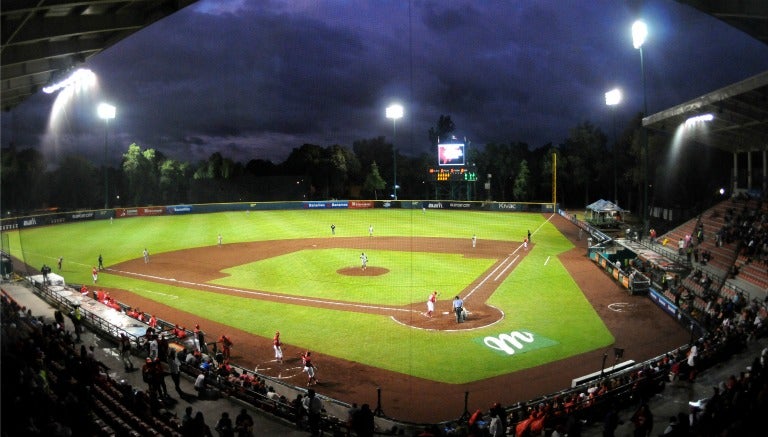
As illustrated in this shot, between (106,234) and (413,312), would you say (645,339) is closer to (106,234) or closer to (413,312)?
(413,312)

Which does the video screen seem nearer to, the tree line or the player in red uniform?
the tree line

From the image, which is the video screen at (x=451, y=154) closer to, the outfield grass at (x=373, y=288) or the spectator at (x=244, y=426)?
the outfield grass at (x=373, y=288)

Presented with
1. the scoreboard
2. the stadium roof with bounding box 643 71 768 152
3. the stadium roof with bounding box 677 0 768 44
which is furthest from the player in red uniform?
the scoreboard

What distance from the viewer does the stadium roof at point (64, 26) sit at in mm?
11734

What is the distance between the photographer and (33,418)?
8.18 m

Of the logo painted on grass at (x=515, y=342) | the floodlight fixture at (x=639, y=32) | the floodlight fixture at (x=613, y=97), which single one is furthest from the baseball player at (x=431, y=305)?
the floodlight fixture at (x=613, y=97)

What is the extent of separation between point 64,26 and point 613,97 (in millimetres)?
50249

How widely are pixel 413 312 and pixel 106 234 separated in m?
43.3

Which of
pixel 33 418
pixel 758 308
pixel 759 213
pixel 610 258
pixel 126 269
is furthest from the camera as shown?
pixel 126 269

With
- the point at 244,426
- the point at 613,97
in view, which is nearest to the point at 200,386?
the point at 244,426

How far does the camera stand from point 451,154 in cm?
6581

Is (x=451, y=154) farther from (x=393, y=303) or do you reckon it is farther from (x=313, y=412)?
(x=313, y=412)

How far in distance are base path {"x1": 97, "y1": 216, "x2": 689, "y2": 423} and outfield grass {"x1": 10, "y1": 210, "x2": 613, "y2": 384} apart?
2.32ft

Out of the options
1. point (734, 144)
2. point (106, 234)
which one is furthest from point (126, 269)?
point (734, 144)
